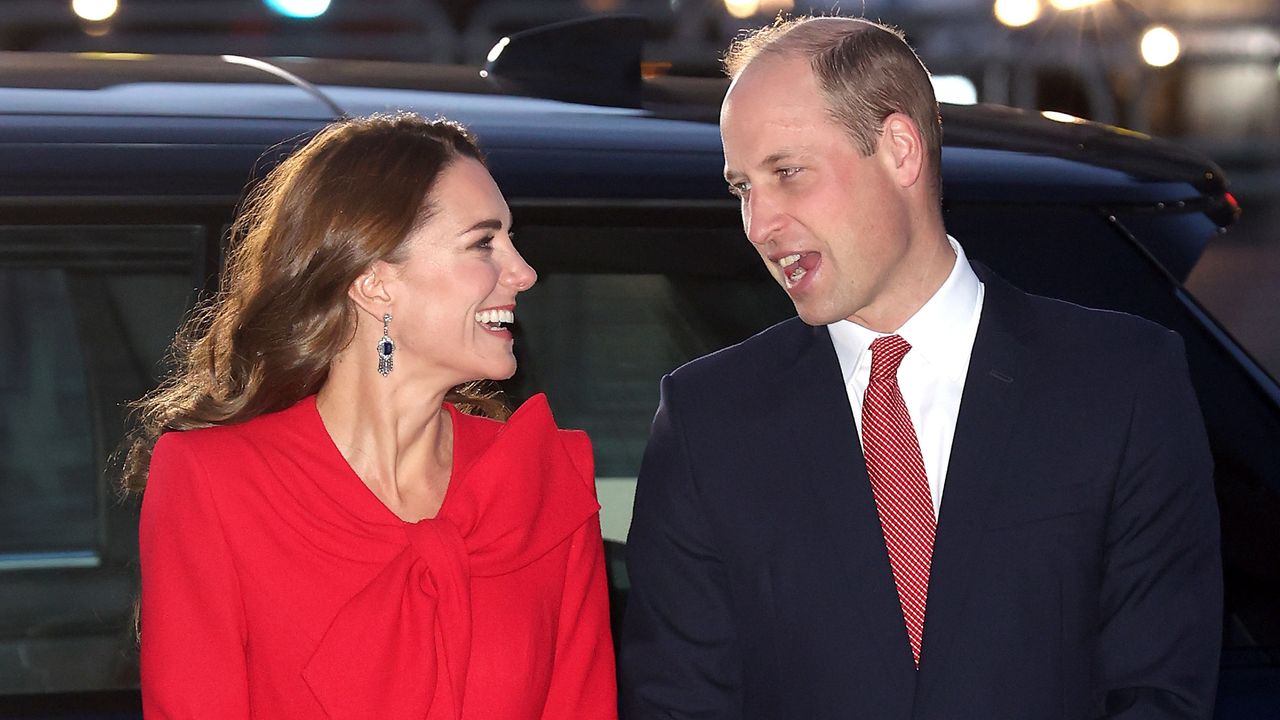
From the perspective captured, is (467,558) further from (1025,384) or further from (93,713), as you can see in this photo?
(1025,384)

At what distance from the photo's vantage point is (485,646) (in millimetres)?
2480

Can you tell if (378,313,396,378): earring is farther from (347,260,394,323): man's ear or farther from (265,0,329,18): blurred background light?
(265,0,329,18): blurred background light

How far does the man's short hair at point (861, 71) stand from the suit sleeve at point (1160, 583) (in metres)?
0.50

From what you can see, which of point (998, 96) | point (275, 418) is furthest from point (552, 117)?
point (998, 96)

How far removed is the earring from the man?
46 centimetres

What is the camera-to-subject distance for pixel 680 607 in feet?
7.53

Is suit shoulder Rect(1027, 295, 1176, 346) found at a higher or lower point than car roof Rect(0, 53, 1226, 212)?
lower

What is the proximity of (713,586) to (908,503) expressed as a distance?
285 millimetres

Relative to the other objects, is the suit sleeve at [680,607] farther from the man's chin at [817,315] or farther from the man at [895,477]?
the man's chin at [817,315]

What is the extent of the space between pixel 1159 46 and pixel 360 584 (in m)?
11.1

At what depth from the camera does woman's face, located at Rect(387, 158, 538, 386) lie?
2477mm

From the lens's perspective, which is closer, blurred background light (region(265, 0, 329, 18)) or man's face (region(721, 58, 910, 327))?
man's face (region(721, 58, 910, 327))

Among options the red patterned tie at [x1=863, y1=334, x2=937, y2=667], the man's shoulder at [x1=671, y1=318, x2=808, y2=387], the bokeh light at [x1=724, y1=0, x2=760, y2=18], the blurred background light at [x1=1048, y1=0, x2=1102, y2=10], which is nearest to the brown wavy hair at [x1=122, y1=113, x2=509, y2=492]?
the man's shoulder at [x1=671, y1=318, x2=808, y2=387]

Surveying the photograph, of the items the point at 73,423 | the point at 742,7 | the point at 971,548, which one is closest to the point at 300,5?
the point at 742,7
